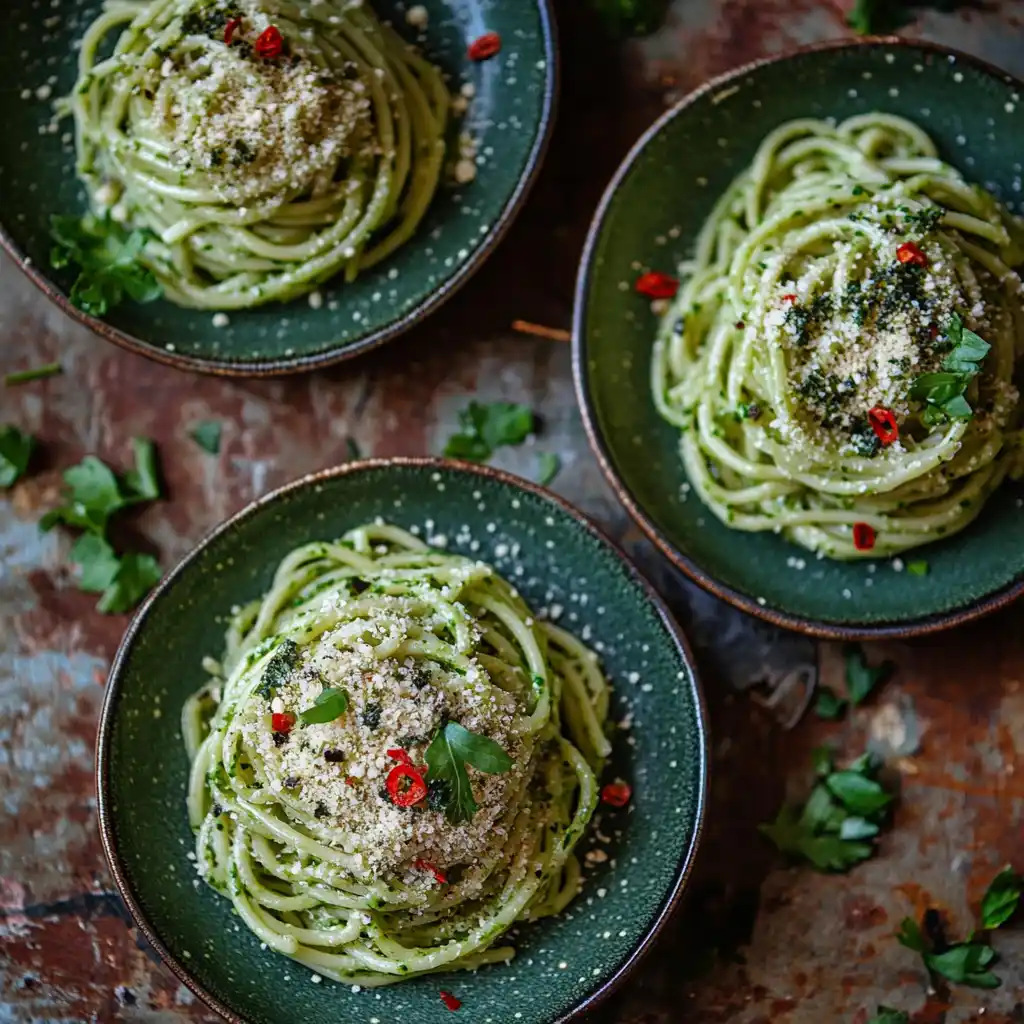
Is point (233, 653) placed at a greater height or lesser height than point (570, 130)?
lesser

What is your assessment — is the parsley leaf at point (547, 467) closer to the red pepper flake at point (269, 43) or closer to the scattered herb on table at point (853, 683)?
the scattered herb on table at point (853, 683)

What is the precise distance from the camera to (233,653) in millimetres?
3211

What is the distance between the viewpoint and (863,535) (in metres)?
3.15

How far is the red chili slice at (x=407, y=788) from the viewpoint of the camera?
2770 mm

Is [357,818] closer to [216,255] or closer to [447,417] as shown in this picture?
[447,417]

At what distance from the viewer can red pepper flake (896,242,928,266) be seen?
291 cm


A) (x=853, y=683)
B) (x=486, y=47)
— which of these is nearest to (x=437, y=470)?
(x=486, y=47)

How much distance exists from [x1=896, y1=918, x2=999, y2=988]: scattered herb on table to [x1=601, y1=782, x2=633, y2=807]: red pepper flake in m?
0.90

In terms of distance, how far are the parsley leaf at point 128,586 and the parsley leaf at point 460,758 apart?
1.21 m

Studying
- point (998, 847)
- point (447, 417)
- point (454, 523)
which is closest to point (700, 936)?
point (998, 847)

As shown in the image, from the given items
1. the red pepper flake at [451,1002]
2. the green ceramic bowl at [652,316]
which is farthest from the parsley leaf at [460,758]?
the green ceramic bowl at [652,316]

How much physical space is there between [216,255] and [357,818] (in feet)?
5.31

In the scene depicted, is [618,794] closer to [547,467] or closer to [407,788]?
[407,788]

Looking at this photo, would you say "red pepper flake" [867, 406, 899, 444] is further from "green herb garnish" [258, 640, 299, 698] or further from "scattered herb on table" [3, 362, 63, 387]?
"scattered herb on table" [3, 362, 63, 387]
